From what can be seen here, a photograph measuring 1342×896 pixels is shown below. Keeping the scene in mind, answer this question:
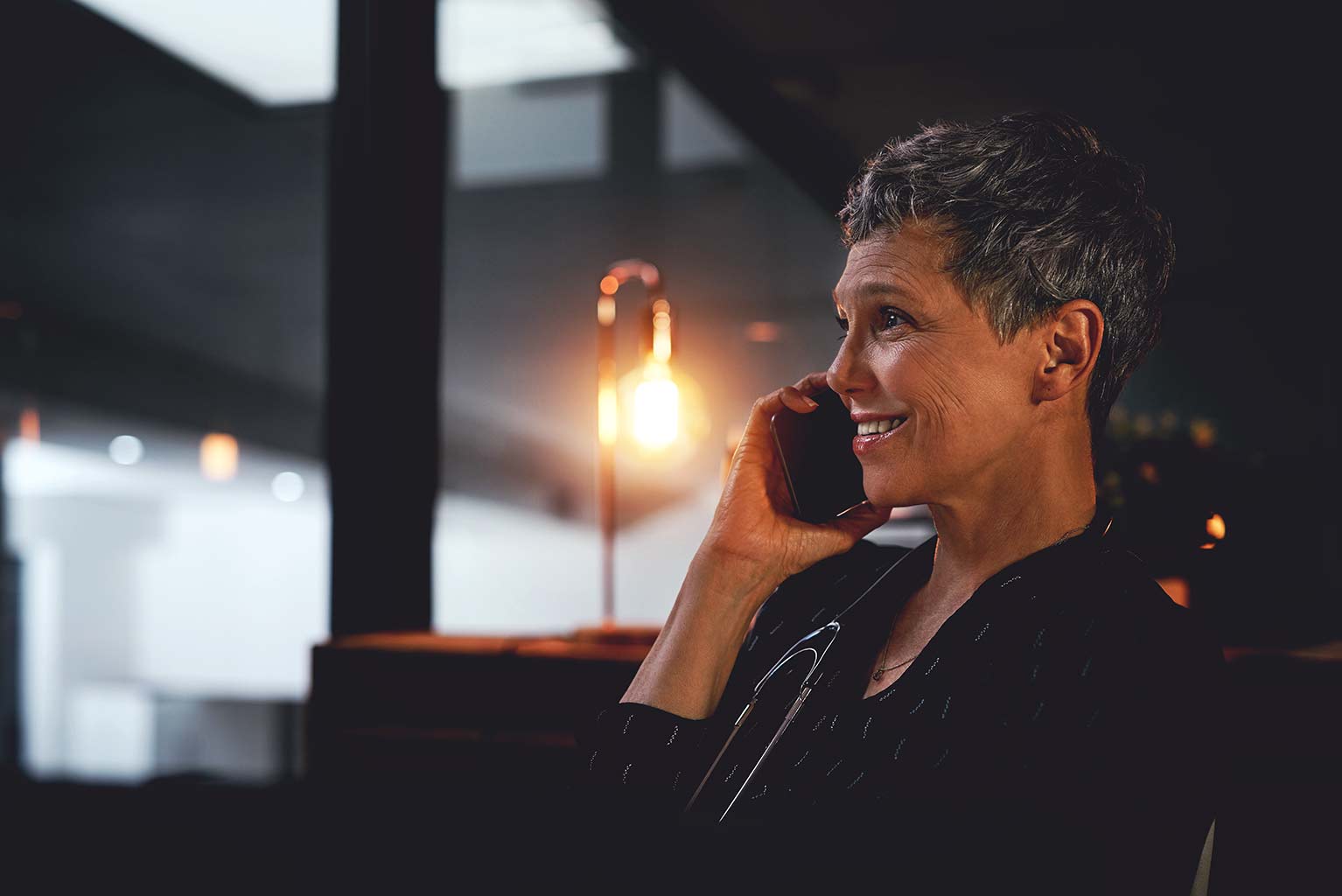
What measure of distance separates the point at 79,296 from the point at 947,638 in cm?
382

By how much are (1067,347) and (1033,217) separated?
12 cm

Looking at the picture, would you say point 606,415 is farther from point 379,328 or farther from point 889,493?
point 889,493

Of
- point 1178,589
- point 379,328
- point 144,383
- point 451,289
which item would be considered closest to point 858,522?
point 1178,589

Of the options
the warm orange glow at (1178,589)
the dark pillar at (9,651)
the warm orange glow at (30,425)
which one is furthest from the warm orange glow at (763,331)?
the warm orange glow at (1178,589)

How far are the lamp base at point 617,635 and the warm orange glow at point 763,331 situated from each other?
2.89 metres

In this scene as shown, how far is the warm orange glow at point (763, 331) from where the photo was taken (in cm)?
497

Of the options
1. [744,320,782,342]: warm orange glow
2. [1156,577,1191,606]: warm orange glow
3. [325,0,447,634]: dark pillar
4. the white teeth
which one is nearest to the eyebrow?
the white teeth

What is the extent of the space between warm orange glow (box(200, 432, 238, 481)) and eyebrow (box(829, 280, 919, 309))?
3718 mm

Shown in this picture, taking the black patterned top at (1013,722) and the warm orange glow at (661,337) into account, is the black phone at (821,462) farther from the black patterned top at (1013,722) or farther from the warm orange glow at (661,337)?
the warm orange glow at (661,337)

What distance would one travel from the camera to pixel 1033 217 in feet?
2.97

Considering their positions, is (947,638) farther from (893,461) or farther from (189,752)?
(189,752)

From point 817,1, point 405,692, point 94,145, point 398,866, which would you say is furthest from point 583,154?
point 398,866

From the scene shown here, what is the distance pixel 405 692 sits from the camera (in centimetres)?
210

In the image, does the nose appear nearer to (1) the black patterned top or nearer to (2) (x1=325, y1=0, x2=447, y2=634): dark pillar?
(1) the black patterned top
